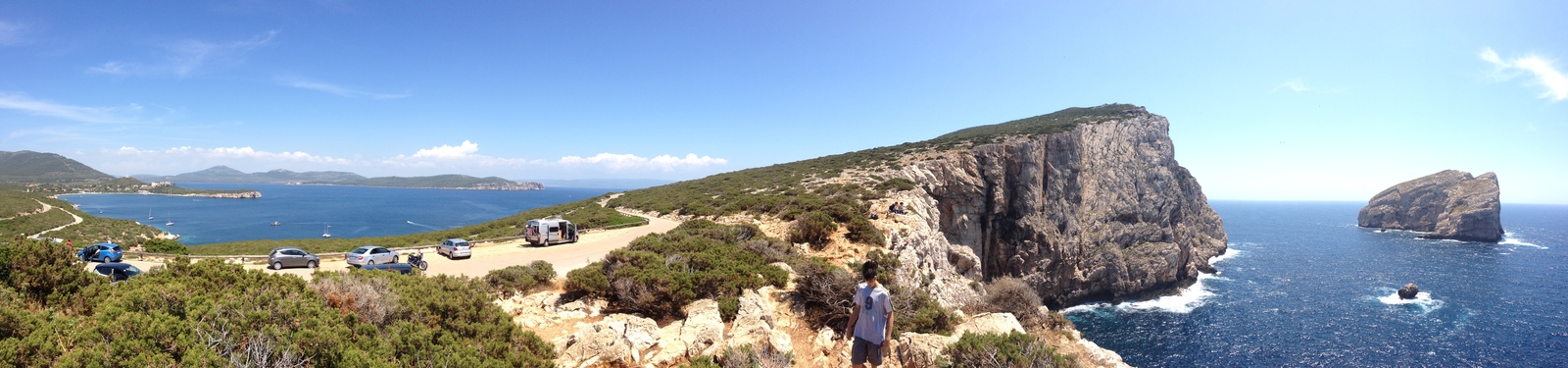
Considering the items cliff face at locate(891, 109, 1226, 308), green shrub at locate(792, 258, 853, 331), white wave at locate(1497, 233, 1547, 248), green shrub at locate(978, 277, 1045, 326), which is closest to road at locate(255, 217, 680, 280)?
green shrub at locate(792, 258, 853, 331)

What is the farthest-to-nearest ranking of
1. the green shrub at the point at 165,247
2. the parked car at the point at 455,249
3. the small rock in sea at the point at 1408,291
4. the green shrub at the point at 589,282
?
the small rock in sea at the point at 1408,291 < the green shrub at the point at 165,247 < the parked car at the point at 455,249 < the green shrub at the point at 589,282

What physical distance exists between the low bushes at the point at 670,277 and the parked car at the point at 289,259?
42.5 feet

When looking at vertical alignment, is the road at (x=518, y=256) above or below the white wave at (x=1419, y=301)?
above

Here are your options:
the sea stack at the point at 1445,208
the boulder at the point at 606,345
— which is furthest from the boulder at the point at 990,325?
the sea stack at the point at 1445,208

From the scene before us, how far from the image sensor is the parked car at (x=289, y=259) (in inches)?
714

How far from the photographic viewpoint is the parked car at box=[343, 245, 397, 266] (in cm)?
1873

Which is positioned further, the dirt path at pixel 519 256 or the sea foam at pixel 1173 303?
the sea foam at pixel 1173 303

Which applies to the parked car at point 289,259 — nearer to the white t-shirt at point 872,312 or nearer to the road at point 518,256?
the road at point 518,256

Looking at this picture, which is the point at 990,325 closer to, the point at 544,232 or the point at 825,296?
the point at 825,296

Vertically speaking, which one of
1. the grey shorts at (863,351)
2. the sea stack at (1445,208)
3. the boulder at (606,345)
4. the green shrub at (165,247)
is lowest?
the sea stack at (1445,208)

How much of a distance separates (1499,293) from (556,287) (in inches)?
2973

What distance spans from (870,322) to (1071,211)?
49.3 m

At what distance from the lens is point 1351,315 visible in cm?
3847

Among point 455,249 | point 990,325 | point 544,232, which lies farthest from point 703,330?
point 544,232
